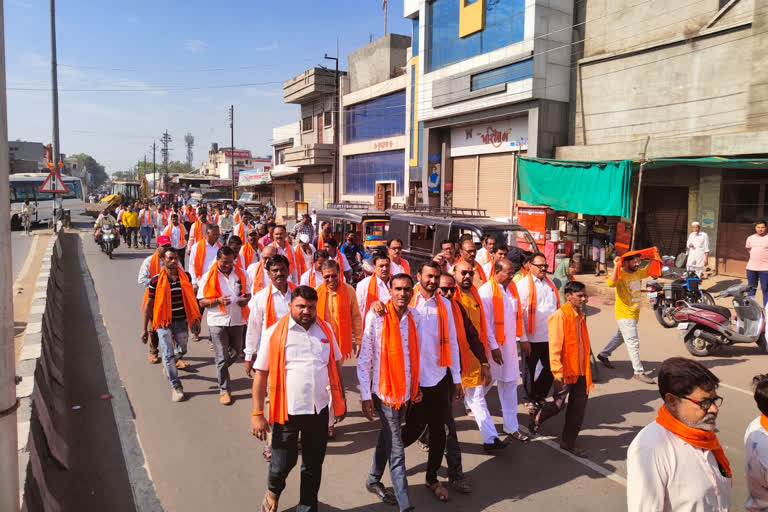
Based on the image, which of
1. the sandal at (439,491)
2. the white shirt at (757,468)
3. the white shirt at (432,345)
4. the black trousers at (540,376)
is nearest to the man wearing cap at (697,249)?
the black trousers at (540,376)

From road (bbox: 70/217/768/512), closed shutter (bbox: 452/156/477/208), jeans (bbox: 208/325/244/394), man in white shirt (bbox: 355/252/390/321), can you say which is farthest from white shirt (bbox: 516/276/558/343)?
closed shutter (bbox: 452/156/477/208)

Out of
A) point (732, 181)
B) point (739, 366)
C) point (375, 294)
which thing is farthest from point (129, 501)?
point (732, 181)

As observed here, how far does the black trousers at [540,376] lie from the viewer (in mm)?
5719

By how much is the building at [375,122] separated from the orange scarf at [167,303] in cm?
2025

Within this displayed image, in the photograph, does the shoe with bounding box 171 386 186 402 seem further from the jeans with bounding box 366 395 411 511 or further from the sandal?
the sandal

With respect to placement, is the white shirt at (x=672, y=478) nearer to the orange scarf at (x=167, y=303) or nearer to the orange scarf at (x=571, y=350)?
the orange scarf at (x=571, y=350)

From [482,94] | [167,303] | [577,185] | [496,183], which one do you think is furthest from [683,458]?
[496,183]

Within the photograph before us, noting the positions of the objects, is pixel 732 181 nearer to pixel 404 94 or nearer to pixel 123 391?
pixel 123 391

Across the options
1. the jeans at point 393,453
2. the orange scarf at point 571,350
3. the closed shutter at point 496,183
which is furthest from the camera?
the closed shutter at point 496,183

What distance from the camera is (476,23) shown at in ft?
68.2

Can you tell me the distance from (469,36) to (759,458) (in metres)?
21.3

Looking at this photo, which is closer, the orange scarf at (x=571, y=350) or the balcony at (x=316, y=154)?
the orange scarf at (x=571, y=350)

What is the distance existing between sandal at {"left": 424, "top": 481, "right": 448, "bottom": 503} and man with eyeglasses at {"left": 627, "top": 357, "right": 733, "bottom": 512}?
2.25 meters

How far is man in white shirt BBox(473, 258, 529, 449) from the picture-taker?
533 centimetres
